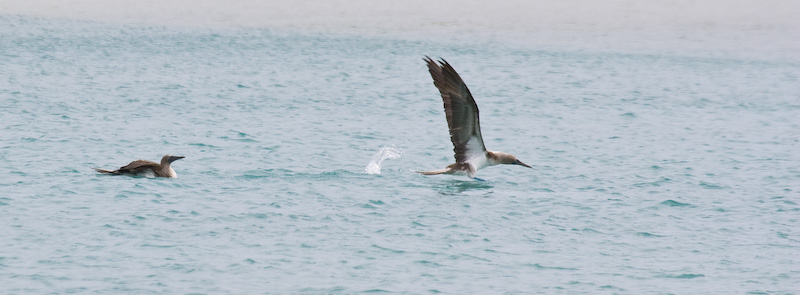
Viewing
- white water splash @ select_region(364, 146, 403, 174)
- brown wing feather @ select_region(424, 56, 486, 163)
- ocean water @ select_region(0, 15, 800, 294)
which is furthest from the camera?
white water splash @ select_region(364, 146, 403, 174)

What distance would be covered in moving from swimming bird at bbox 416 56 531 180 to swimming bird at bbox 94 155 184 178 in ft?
14.6

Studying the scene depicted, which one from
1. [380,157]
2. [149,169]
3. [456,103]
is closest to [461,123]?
[456,103]

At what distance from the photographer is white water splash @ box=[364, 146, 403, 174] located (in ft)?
73.9

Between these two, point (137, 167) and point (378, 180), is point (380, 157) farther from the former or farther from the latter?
point (137, 167)

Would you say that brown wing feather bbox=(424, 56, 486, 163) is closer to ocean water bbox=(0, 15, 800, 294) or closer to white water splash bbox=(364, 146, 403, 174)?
ocean water bbox=(0, 15, 800, 294)

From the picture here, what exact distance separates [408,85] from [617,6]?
2701cm

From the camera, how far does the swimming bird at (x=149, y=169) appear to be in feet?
67.0

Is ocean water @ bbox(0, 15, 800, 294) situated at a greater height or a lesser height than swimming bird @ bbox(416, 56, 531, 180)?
lesser

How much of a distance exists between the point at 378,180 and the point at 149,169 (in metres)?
4.09

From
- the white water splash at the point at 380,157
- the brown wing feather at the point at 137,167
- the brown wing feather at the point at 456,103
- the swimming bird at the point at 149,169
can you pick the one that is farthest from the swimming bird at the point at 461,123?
the brown wing feather at the point at 137,167

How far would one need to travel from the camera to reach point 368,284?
14812 mm

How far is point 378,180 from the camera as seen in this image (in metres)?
21.5

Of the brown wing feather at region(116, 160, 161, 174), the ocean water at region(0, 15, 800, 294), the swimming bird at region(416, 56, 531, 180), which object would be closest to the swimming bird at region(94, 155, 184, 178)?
the brown wing feather at region(116, 160, 161, 174)

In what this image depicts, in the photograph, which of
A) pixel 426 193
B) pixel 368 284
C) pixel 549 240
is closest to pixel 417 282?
pixel 368 284
